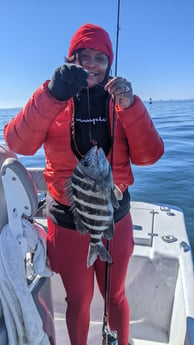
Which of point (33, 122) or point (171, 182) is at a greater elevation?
point (33, 122)

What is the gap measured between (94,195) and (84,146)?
0.46 meters

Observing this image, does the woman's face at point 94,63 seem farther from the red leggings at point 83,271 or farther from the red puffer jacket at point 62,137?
the red leggings at point 83,271

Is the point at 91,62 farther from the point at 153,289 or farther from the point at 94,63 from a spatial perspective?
the point at 153,289

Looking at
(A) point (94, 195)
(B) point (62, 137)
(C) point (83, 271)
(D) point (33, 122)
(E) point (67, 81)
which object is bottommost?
(C) point (83, 271)

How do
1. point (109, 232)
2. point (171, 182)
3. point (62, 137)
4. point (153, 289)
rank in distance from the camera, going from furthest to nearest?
point (171, 182), point (153, 289), point (62, 137), point (109, 232)

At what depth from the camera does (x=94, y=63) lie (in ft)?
5.40

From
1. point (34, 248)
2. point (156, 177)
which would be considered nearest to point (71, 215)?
point (34, 248)

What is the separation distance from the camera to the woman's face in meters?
1.64

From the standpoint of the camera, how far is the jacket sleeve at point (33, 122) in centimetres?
143

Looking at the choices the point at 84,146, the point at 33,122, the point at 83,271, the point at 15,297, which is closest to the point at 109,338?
the point at 83,271

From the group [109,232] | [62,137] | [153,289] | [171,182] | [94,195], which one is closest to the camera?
[94,195]

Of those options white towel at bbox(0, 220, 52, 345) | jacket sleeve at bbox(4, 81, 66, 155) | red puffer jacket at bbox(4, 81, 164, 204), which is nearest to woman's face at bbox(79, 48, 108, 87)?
red puffer jacket at bbox(4, 81, 164, 204)

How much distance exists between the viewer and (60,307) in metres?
2.70

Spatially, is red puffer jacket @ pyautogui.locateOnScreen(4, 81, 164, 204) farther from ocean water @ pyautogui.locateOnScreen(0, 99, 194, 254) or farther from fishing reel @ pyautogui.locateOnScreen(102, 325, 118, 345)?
ocean water @ pyautogui.locateOnScreen(0, 99, 194, 254)
